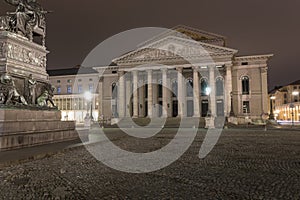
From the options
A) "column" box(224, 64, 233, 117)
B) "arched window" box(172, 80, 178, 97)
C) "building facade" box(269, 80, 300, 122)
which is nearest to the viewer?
"column" box(224, 64, 233, 117)

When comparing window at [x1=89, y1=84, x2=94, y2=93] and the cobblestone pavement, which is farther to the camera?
window at [x1=89, y1=84, x2=94, y2=93]

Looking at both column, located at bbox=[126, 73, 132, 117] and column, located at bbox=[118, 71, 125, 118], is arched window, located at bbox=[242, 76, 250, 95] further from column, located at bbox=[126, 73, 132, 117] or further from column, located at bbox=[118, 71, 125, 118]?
column, located at bbox=[118, 71, 125, 118]

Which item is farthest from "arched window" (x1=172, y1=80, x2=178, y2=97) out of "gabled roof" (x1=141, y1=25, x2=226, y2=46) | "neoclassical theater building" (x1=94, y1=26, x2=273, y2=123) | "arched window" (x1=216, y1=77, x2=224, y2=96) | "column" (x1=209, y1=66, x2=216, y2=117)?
"gabled roof" (x1=141, y1=25, x2=226, y2=46)

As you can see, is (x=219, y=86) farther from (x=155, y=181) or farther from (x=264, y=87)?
(x=155, y=181)

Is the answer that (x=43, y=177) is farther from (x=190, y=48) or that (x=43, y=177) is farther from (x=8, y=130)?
(x=190, y=48)

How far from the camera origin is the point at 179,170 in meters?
7.46

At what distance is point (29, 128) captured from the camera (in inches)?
387

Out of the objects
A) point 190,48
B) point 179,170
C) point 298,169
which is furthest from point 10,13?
point 190,48

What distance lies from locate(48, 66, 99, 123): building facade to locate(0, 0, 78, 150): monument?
187 ft

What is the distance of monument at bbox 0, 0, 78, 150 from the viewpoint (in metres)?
9.15

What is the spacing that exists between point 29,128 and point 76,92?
205 feet

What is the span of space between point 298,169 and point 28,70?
10265 millimetres

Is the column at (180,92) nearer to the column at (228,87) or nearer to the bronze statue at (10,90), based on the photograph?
the column at (228,87)

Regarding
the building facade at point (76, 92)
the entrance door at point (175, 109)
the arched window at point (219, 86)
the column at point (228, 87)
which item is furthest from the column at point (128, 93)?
the column at point (228, 87)
